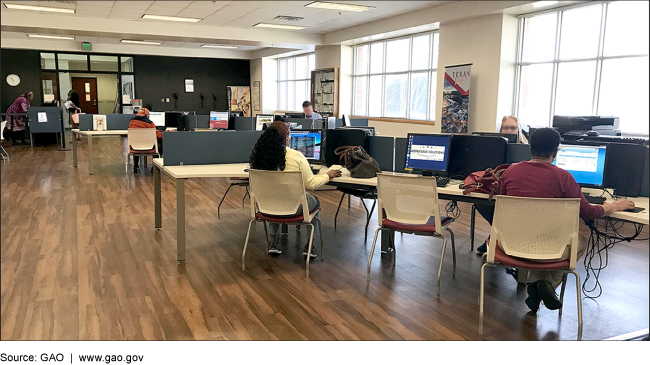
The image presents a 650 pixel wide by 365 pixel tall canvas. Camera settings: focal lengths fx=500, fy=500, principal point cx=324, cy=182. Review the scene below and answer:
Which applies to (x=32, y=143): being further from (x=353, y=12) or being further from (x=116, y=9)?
(x=353, y=12)

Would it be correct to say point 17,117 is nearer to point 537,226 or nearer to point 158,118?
point 158,118

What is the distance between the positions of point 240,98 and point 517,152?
14588 millimetres

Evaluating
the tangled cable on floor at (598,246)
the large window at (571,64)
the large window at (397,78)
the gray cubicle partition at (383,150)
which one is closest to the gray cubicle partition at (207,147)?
the gray cubicle partition at (383,150)

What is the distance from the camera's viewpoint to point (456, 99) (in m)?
8.29

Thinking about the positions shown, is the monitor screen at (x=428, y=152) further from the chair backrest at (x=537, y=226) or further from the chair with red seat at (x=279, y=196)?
the chair backrest at (x=537, y=226)

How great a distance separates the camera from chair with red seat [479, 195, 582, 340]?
8.29 feet

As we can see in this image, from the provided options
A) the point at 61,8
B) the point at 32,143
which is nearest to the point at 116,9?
the point at 61,8

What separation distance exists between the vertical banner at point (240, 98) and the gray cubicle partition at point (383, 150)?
13.4 m

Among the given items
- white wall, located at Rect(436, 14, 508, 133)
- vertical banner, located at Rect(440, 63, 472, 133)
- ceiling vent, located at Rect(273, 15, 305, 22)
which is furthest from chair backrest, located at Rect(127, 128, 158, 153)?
white wall, located at Rect(436, 14, 508, 133)

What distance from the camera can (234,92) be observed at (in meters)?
17.2

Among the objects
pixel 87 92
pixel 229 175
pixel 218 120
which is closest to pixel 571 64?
pixel 229 175

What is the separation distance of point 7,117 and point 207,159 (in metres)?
10.5

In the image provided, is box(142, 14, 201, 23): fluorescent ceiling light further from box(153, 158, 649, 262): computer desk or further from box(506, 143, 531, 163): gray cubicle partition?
box(506, 143, 531, 163): gray cubicle partition
